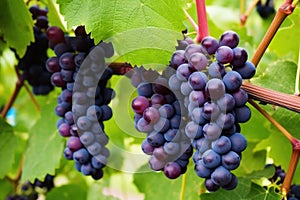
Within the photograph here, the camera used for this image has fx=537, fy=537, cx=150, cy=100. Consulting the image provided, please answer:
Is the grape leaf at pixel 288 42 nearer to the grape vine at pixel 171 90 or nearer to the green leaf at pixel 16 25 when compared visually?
the grape vine at pixel 171 90

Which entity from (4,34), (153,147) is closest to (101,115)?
(153,147)

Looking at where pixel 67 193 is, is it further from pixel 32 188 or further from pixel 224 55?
pixel 224 55

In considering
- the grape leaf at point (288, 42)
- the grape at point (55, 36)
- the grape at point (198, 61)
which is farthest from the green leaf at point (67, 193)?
the grape at point (198, 61)

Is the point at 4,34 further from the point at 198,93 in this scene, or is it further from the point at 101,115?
the point at 198,93

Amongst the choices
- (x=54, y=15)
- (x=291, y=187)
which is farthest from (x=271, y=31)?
(x=54, y=15)

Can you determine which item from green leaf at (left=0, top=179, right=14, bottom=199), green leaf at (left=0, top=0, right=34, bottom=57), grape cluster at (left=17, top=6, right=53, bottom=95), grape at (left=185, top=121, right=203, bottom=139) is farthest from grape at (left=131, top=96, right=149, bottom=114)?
green leaf at (left=0, top=179, right=14, bottom=199)

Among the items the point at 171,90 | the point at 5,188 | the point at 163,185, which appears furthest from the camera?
the point at 5,188
